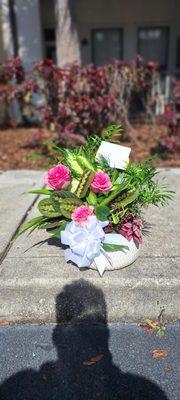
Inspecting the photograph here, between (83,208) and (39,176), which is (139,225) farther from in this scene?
(39,176)

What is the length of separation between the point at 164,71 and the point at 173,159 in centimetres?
613

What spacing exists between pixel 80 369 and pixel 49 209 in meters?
1.09

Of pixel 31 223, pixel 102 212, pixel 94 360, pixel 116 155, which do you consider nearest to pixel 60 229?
pixel 31 223

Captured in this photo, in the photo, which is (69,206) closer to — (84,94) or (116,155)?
(116,155)

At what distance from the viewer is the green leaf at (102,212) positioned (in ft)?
8.09

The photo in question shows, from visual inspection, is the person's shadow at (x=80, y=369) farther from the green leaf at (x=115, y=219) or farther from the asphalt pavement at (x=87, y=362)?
the green leaf at (x=115, y=219)

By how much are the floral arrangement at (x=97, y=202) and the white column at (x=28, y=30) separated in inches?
260

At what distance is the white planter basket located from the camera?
103 inches

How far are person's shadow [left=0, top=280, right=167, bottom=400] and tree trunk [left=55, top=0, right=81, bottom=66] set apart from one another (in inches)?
225

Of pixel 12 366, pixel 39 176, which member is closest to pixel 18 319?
pixel 12 366

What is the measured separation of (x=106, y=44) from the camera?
35.4 ft

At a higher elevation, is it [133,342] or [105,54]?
[105,54]

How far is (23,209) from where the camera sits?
3.95 meters

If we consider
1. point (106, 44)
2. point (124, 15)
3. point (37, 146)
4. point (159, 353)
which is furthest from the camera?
point (106, 44)
